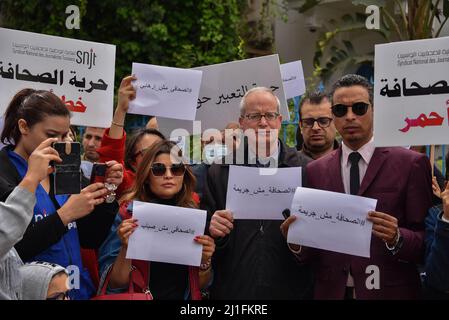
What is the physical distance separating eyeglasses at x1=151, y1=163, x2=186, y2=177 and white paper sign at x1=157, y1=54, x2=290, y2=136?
1.27m

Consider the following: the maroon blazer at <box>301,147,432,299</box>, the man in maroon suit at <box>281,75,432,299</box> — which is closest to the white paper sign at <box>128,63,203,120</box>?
the man in maroon suit at <box>281,75,432,299</box>

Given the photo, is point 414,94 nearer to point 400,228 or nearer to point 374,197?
point 374,197

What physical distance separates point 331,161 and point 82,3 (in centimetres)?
690

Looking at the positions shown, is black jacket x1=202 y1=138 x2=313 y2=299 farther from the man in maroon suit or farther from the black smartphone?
the black smartphone

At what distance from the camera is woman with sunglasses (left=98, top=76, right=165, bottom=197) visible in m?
4.49

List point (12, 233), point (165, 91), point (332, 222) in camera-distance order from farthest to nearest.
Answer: point (165, 91), point (332, 222), point (12, 233)

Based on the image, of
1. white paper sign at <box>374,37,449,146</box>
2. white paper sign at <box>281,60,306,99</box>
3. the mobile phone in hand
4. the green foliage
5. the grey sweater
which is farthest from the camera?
the green foliage

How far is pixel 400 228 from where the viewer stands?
12.1ft

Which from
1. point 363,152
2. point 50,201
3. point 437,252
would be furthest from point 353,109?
point 50,201

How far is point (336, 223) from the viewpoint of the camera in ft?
12.3

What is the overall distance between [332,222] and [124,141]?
1.52 metres

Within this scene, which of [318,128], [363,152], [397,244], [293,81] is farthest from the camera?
[293,81]

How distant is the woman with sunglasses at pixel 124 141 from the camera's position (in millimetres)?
4488
